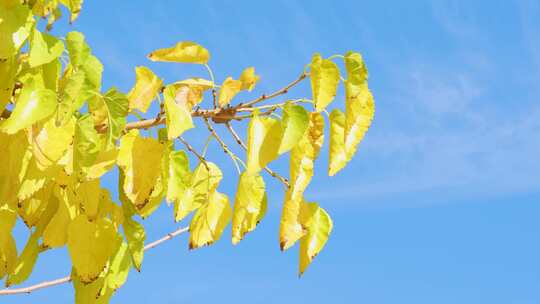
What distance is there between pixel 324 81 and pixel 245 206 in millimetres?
299

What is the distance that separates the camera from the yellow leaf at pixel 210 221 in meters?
1.75

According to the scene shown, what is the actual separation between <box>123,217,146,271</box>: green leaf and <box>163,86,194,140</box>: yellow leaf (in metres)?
0.39

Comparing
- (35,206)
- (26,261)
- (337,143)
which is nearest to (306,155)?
(337,143)

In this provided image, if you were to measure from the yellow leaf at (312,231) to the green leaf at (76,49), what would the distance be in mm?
579

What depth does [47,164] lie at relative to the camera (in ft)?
4.93

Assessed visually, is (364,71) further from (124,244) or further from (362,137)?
(124,244)

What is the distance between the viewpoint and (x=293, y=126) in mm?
1526

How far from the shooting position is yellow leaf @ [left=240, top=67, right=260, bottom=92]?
5.63ft

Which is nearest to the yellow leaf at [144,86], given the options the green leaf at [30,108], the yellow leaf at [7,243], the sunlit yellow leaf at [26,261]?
the green leaf at [30,108]

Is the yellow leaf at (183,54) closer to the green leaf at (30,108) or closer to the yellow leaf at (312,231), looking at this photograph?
the green leaf at (30,108)

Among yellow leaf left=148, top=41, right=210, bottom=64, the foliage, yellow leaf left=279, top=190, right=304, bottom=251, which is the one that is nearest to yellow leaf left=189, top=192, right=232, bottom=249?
the foliage

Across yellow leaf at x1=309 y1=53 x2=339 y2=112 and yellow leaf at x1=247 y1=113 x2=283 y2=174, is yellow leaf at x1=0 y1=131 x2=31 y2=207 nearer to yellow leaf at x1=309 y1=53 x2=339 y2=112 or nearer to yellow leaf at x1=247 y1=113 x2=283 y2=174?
yellow leaf at x1=247 y1=113 x2=283 y2=174

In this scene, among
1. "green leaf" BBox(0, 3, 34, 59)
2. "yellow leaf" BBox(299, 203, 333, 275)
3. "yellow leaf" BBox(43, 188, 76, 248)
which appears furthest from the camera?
"yellow leaf" BBox(43, 188, 76, 248)

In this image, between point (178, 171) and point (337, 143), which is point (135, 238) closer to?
point (178, 171)
